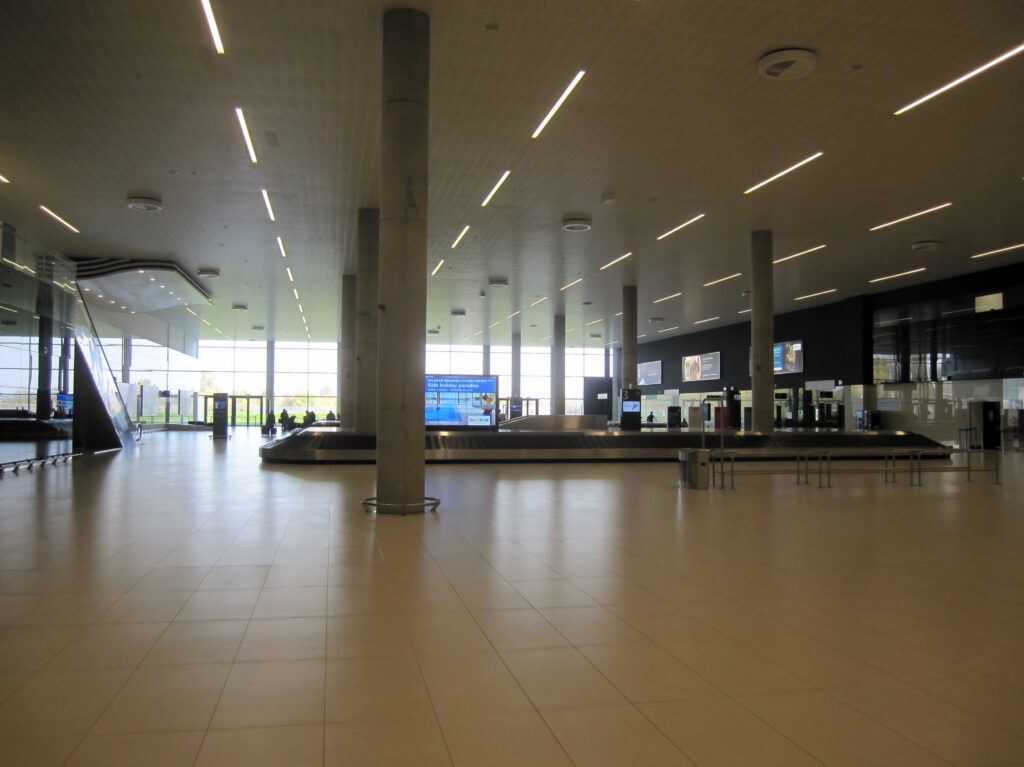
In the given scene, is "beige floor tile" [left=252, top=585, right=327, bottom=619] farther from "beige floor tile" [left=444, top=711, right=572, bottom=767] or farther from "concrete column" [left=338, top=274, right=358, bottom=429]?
"concrete column" [left=338, top=274, right=358, bottom=429]

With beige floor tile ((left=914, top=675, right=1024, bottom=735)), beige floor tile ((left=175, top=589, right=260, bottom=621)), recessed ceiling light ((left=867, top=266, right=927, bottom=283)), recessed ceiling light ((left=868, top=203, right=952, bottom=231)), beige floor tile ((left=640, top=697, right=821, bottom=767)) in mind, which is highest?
recessed ceiling light ((left=868, top=203, right=952, bottom=231))

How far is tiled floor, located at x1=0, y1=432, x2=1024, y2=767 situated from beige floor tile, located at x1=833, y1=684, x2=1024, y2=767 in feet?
0.04

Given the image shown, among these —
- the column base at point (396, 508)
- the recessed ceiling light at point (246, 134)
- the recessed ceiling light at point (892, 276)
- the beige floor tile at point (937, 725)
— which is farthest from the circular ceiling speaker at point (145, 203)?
the recessed ceiling light at point (892, 276)

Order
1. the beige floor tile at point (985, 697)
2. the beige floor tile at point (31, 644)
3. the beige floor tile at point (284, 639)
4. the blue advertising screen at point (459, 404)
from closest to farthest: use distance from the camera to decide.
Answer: the beige floor tile at point (985, 697) → the beige floor tile at point (31, 644) → the beige floor tile at point (284, 639) → the blue advertising screen at point (459, 404)

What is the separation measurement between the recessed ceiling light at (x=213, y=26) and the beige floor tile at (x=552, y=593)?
26.1 ft

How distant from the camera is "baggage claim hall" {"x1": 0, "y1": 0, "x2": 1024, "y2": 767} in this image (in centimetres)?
326

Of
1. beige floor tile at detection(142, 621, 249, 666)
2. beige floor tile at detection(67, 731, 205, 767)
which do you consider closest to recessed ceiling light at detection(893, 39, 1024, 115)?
beige floor tile at detection(142, 621, 249, 666)

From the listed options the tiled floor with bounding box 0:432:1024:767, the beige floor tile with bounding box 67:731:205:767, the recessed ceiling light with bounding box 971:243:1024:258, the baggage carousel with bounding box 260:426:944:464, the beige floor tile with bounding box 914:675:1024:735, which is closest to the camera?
the beige floor tile with bounding box 67:731:205:767

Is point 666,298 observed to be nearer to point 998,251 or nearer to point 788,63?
point 998,251

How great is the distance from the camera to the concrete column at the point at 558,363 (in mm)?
37750

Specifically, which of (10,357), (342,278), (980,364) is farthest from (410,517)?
(980,364)

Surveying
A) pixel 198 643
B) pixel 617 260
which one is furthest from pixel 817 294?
pixel 198 643

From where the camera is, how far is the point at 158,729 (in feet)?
9.55

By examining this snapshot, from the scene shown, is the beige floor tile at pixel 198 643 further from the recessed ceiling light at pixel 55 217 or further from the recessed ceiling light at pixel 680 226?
the recessed ceiling light at pixel 55 217
